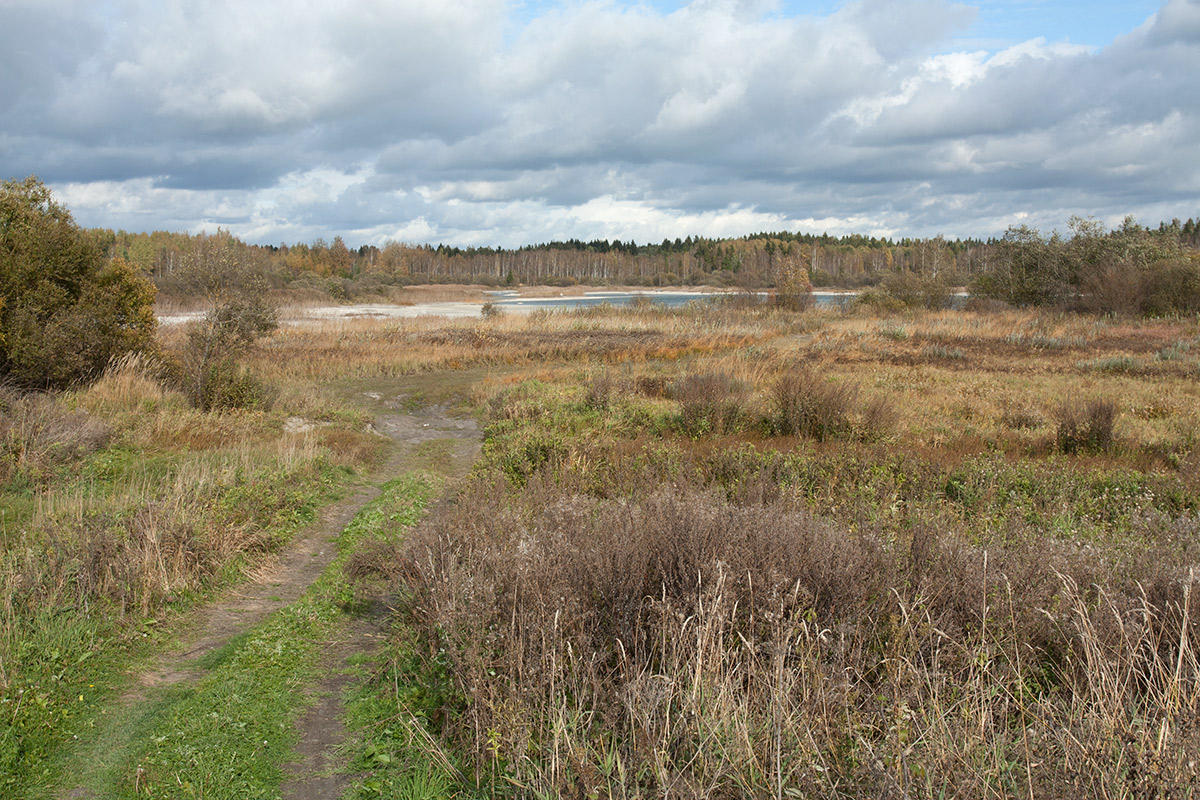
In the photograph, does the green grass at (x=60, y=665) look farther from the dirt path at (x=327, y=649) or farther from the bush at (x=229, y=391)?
the bush at (x=229, y=391)

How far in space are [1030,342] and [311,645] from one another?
30.4 metres

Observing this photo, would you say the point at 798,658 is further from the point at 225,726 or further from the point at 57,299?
the point at 57,299

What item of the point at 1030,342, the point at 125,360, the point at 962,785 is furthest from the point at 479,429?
the point at 1030,342

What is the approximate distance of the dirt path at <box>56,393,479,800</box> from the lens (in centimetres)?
393

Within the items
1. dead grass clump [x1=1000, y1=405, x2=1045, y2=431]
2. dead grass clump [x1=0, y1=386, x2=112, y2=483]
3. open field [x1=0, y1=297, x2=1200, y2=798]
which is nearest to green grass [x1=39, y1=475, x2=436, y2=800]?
open field [x1=0, y1=297, x2=1200, y2=798]

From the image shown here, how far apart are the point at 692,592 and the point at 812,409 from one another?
30.5ft

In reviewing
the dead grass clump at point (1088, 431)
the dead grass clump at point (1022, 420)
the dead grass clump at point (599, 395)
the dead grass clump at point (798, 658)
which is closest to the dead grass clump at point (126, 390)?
the dead grass clump at point (599, 395)

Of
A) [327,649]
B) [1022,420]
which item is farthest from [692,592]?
[1022,420]

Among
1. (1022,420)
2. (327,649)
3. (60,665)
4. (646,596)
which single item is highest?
(646,596)

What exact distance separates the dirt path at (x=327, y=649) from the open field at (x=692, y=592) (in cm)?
18

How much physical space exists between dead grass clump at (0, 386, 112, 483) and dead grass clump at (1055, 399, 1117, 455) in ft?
47.9

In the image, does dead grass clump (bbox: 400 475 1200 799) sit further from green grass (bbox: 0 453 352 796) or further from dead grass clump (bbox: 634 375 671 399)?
dead grass clump (bbox: 634 375 671 399)

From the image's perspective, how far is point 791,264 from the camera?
220ft

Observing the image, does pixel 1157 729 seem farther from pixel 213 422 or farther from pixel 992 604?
pixel 213 422
